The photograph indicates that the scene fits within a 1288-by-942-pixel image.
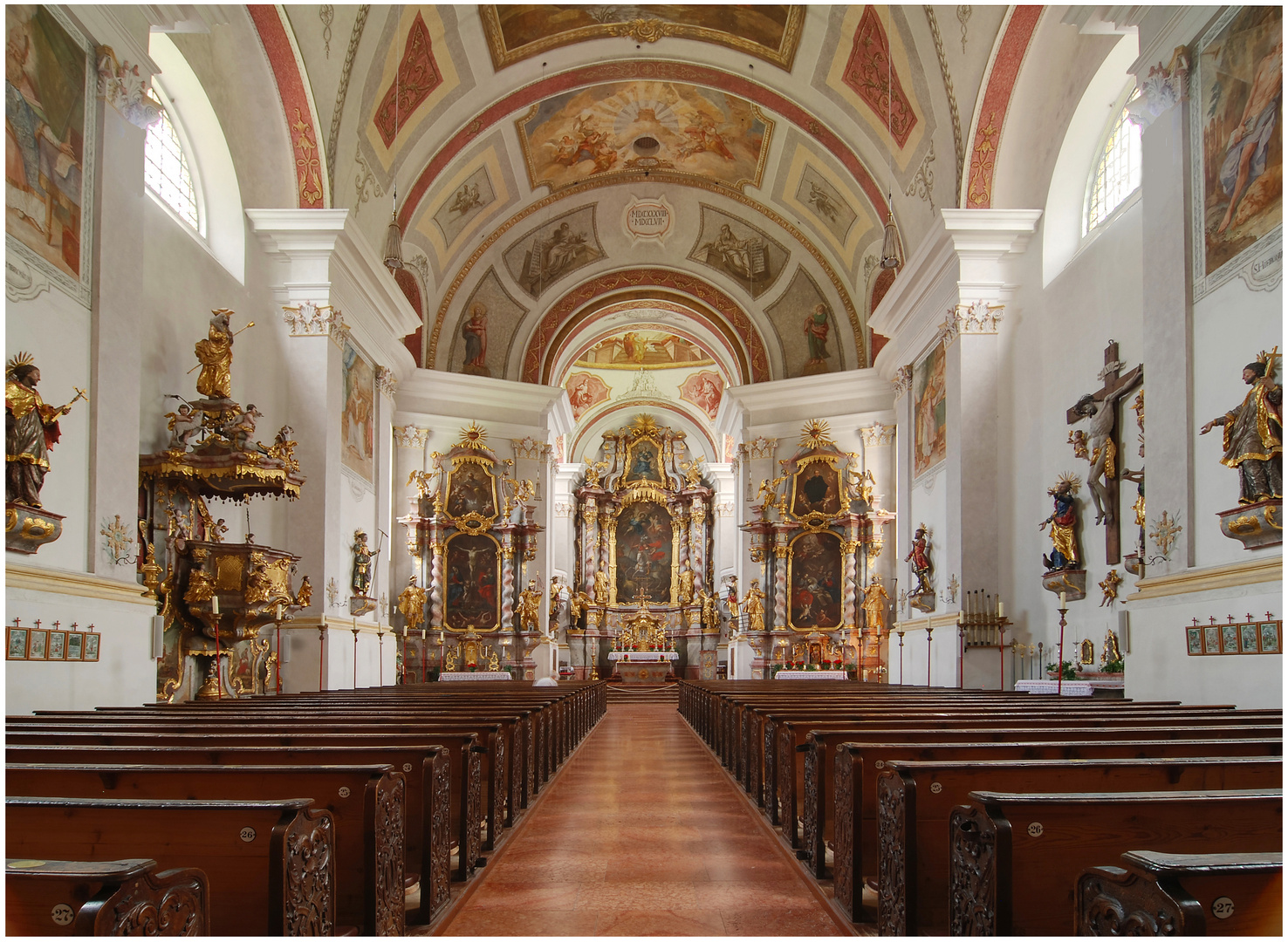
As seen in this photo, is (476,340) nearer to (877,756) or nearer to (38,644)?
(38,644)

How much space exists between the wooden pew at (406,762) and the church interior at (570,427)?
3 cm

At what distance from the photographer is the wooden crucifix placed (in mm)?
9969

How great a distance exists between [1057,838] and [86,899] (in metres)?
2.17

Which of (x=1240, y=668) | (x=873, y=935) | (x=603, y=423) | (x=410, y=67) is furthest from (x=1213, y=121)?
(x=603, y=423)

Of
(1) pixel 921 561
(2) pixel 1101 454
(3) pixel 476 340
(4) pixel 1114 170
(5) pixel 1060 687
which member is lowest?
(5) pixel 1060 687

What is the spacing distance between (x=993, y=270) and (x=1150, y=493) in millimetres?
5914

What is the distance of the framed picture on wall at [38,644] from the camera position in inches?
254

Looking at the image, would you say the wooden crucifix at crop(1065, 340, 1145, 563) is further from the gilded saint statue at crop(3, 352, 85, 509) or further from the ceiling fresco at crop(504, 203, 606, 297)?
the ceiling fresco at crop(504, 203, 606, 297)

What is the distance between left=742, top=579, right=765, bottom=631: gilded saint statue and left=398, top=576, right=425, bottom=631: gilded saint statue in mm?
6742

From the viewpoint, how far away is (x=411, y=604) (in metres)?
18.5

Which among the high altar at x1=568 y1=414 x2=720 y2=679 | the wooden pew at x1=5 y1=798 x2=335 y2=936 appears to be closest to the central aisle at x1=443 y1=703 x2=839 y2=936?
the wooden pew at x1=5 y1=798 x2=335 y2=936

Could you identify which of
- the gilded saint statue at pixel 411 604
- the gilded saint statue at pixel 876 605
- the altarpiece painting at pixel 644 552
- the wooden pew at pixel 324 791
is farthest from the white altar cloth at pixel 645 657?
the wooden pew at pixel 324 791

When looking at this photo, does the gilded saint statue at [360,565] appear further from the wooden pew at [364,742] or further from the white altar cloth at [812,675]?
the wooden pew at [364,742]

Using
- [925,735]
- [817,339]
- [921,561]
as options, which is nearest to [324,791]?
[925,735]
